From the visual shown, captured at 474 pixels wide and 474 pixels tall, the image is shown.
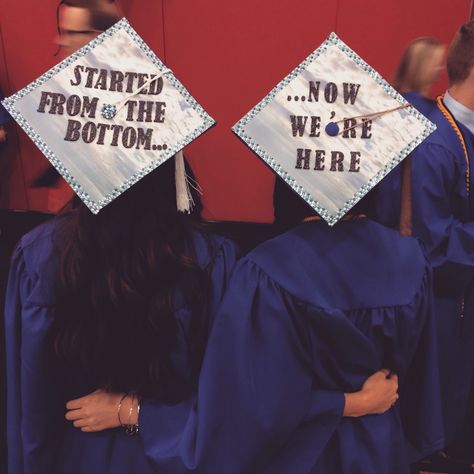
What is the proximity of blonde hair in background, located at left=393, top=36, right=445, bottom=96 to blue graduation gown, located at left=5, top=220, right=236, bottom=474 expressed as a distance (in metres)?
1.96

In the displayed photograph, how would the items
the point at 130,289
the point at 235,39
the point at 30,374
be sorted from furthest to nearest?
the point at 235,39
the point at 30,374
the point at 130,289

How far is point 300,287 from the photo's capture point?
1.10 metres

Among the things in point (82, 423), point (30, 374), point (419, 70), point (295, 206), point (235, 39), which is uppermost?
point (235, 39)

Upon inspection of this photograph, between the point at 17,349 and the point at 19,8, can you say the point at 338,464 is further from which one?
the point at 19,8

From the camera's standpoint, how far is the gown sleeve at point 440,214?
182 centimetres

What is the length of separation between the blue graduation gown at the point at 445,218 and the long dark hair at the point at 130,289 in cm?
86

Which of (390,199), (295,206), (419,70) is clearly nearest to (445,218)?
(390,199)

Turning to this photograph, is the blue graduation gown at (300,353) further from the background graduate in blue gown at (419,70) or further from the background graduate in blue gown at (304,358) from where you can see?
the background graduate in blue gown at (419,70)

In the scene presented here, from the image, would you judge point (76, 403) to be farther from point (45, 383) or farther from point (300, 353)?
point (300, 353)

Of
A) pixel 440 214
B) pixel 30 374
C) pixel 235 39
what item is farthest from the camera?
pixel 235 39

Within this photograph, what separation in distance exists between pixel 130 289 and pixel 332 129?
0.55 meters

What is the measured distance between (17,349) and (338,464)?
817mm

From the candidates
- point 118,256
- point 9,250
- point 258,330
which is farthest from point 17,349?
point 9,250

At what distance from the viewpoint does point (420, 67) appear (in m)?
2.76
